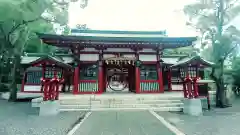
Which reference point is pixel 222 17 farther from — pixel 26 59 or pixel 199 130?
pixel 26 59

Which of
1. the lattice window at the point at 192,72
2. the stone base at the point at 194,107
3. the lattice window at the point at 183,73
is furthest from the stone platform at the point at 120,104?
the lattice window at the point at 192,72

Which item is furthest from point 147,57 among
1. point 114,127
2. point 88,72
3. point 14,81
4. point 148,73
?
point 14,81

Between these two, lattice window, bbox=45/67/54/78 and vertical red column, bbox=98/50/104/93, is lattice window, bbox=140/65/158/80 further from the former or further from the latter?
lattice window, bbox=45/67/54/78

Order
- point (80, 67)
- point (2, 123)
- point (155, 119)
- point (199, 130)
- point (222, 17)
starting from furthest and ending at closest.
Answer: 1. point (80, 67)
2. point (222, 17)
3. point (155, 119)
4. point (2, 123)
5. point (199, 130)

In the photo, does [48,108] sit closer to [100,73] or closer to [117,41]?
[100,73]

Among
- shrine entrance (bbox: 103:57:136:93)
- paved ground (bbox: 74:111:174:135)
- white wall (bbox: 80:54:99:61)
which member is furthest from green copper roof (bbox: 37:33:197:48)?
paved ground (bbox: 74:111:174:135)

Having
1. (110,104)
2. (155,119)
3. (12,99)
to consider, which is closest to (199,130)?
(155,119)

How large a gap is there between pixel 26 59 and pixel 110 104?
36.9ft

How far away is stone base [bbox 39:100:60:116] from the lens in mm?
7414

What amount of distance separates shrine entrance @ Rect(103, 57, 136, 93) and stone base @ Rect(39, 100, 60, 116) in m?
5.24

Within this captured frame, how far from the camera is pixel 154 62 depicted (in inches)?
477

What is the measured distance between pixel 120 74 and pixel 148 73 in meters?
5.77

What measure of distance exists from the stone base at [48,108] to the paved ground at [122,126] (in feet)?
6.95

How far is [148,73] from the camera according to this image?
12016 millimetres
